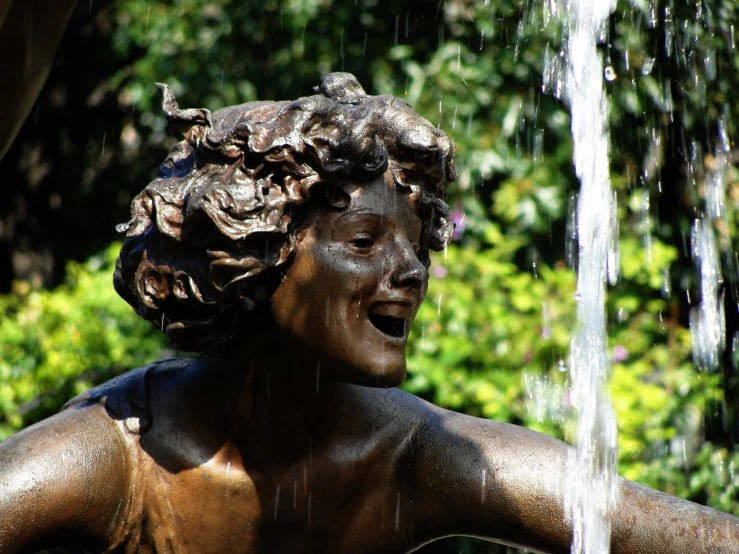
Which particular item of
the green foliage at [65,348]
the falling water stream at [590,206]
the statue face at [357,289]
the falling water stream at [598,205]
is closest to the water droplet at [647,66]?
the falling water stream at [598,205]

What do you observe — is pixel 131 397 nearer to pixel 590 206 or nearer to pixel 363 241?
pixel 363 241

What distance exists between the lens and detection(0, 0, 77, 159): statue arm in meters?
2.36

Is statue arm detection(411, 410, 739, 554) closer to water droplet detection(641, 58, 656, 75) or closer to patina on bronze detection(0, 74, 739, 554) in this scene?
patina on bronze detection(0, 74, 739, 554)

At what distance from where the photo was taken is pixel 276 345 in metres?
2.48

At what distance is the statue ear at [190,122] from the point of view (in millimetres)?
2422

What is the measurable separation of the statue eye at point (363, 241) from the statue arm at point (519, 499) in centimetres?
48

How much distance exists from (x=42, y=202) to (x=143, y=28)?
89.1 inches

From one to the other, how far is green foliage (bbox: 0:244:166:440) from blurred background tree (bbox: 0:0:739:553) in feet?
0.04

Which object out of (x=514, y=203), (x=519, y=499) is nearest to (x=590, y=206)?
(x=514, y=203)

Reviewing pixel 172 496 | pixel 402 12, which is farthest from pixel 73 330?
pixel 172 496

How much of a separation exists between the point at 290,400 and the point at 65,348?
3508mm

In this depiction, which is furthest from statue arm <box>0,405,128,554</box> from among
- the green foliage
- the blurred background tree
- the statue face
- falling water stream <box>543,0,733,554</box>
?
the green foliage

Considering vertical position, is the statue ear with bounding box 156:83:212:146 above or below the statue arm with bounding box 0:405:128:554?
above

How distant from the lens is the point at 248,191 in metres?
2.33
